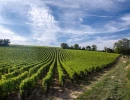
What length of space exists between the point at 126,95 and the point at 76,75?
11.1 m

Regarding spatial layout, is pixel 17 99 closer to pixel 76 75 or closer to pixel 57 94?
pixel 57 94

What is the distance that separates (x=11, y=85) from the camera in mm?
16625

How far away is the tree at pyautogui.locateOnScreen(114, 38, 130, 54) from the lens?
12119cm

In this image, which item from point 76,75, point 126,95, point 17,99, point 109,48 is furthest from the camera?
point 109,48

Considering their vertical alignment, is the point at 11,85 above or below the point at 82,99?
above

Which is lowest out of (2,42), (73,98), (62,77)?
(73,98)

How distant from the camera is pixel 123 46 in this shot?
407 feet

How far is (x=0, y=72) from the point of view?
27.6 m

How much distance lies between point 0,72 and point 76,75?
13.1 metres

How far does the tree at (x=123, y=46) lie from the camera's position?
121m

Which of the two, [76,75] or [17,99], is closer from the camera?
[17,99]

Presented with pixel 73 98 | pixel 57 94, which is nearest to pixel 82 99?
pixel 73 98

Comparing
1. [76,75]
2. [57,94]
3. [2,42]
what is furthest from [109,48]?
[57,94]

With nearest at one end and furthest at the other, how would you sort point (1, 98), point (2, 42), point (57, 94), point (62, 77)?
1. point (1, 98)
2. point (57, 94)
3. point (62, 77)
4. point (2, 42)
